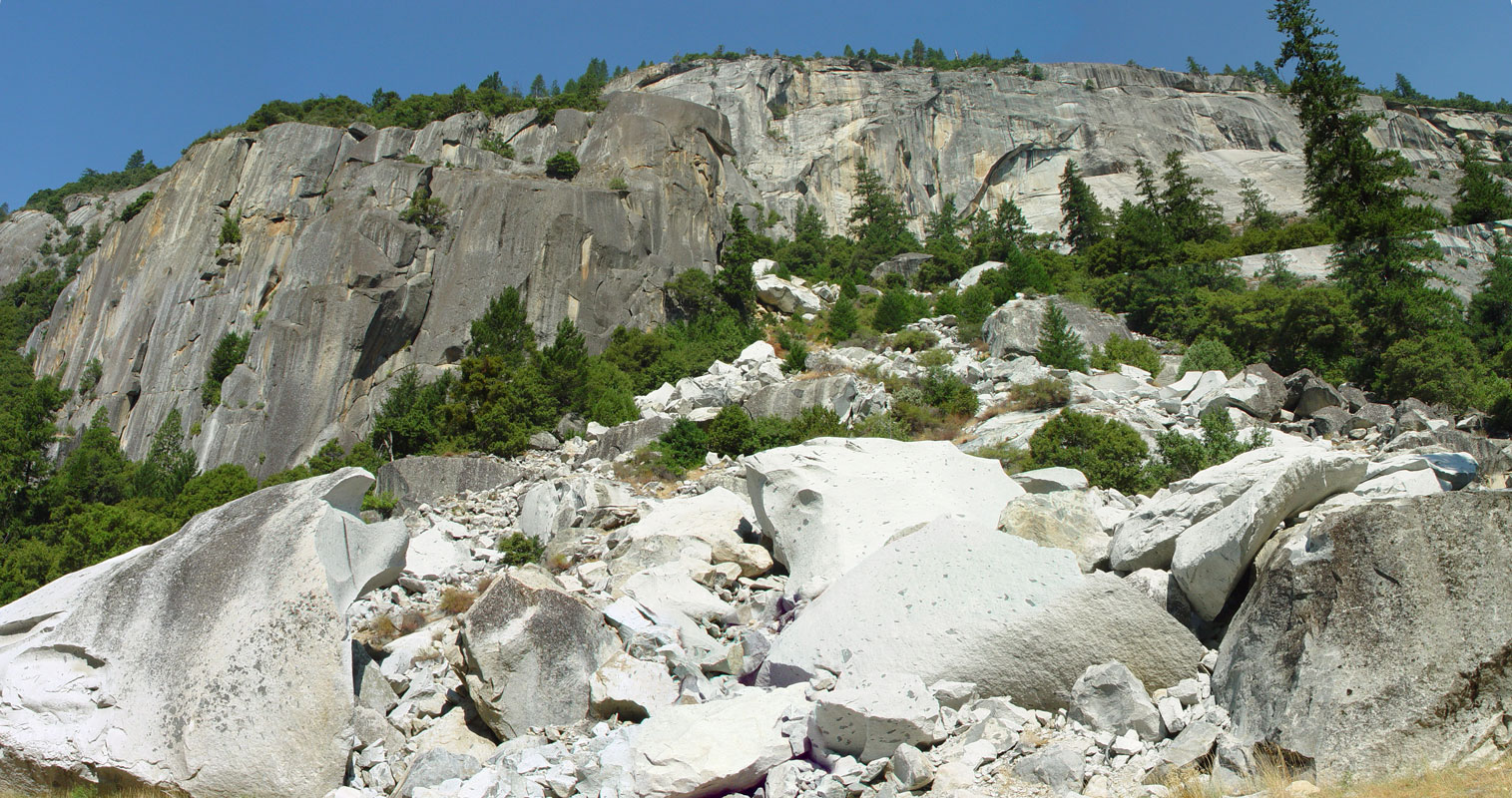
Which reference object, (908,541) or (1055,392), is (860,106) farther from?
(908,541)

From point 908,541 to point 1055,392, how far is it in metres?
13.8

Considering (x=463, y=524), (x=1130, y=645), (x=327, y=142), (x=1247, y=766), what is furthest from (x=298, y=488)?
(x=327, y=142)

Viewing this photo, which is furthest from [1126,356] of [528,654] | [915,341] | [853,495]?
[528,654]

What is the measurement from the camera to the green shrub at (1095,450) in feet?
46.0

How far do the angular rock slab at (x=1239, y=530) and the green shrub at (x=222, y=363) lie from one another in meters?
36.4

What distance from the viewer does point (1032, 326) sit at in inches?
1045

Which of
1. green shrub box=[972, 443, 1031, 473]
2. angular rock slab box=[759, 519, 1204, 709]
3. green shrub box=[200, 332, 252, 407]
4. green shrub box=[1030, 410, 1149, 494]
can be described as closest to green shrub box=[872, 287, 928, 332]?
green shrub box=[972, 443, 1031, 473]

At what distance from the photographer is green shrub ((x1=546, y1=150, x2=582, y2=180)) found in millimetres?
41625

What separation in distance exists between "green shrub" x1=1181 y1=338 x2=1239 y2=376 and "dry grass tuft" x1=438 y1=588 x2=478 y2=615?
2082 cm

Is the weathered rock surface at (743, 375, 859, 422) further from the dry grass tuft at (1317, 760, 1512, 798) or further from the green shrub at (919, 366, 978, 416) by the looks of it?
the dry grass tuft at (1317, 760, 1512, 798)

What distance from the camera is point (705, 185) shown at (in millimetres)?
44906

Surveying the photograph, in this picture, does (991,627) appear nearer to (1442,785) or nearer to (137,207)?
(1442,785)

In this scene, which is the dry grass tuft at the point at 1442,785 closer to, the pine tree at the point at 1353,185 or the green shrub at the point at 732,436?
the green shrub at the point at 732,436

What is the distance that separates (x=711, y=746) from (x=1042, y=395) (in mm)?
16505
